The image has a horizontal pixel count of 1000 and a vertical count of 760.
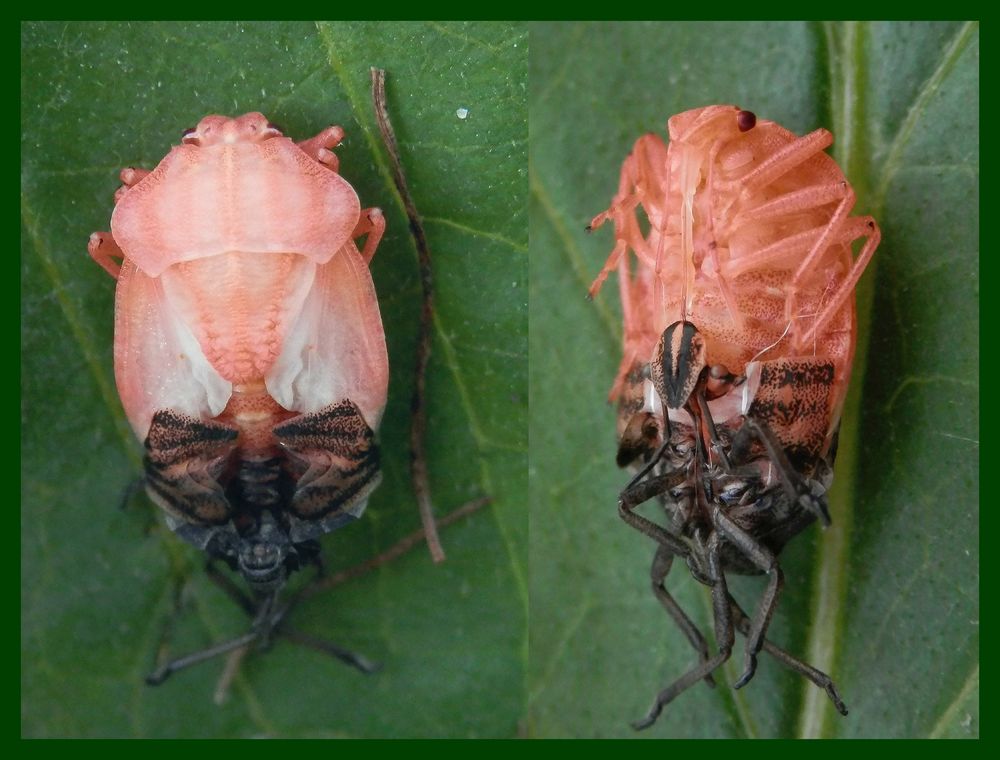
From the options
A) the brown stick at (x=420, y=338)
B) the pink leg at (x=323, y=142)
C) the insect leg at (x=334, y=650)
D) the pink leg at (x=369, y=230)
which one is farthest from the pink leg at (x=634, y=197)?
the insect leg at (x=334, y=650)

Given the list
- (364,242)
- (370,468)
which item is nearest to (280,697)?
(370,468)

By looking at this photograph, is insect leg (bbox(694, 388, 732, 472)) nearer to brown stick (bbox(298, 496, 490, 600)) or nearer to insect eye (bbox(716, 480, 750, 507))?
insect eye (bbox(716, 480, 750, 507))

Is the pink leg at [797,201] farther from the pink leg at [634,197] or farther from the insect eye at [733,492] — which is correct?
the insect eye at [733,492]

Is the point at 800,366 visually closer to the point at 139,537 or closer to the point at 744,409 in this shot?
the point at 744,409

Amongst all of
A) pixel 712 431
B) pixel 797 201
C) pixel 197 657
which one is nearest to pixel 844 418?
pixel 712 431

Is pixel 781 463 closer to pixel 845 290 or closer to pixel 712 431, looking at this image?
pixel 712 431

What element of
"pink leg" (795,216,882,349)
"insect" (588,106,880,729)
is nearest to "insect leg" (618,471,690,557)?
"insect" (588,106,880,729)
